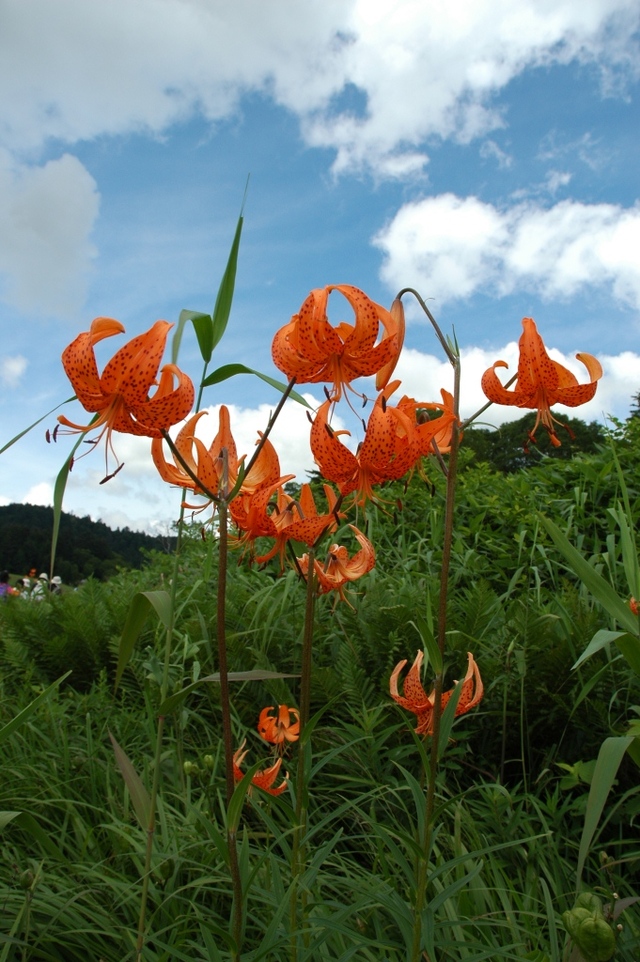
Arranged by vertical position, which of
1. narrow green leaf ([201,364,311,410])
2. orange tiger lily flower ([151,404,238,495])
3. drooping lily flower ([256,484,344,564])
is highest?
narrow green leaf ([201,364,311,410])

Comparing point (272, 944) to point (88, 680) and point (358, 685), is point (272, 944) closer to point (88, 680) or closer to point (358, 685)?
point (358, 685)

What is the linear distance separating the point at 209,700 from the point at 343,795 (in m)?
0.61

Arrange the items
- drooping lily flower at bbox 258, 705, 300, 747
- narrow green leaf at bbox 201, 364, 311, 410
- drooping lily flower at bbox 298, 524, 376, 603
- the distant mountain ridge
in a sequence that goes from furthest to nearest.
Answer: the distant mountain ridge → drooping lily flower at bbox 258, 705, 300, 747 → drooping lily flower at bbox 298, 524, 376, 603 → narrow green leaf at bbox 201, 364, 311, 410

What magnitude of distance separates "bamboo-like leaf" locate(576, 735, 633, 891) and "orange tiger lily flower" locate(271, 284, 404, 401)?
2.18ft

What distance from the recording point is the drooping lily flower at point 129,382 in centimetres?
96

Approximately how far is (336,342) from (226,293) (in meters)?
0.18

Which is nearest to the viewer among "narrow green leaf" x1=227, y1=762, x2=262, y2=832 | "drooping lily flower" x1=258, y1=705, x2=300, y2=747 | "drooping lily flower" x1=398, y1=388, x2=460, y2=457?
"narrow green leaf" x1=227, y1=762, x2=262, y2=832

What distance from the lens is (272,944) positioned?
1052 millimetres

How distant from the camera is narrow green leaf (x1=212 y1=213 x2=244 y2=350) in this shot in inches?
37.7

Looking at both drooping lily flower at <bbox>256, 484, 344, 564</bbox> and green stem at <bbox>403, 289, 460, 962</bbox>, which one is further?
drooping lily flower at <bbox>256, 484, 344, 564</bbox>

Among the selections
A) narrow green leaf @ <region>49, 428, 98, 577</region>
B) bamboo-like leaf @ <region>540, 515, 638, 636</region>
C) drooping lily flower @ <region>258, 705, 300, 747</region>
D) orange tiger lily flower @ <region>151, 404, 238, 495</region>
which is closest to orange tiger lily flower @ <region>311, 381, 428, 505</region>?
orange tiger lily flower @ <region>151, 404, 238, 495</region>

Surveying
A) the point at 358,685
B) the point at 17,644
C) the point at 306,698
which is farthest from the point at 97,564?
the point at 306,698

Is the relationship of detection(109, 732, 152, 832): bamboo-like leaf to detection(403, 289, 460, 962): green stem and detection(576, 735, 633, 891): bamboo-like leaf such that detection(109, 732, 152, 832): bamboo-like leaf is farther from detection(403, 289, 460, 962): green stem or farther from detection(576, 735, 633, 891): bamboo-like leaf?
detection(576, 735, 633, 891): bamboo-like leaf

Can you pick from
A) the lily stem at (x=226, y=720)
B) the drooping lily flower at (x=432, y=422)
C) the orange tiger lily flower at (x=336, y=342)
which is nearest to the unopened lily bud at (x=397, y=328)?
the orange tiger lily flower at (x=336, y=342)
